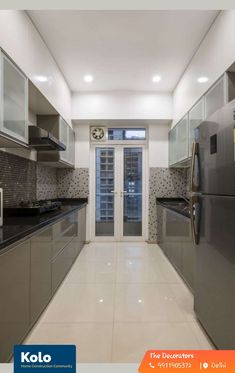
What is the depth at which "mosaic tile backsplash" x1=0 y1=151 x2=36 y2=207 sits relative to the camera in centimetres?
253

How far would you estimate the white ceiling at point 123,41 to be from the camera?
7.93 ft

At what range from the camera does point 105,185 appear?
4.94 m

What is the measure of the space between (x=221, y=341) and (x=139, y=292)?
1.11 metres

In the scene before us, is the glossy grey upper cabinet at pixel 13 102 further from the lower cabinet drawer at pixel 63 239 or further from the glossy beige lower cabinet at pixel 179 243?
the glossy beige lower cabinet at pixel 179 243

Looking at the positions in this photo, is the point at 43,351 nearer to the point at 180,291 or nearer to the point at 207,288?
the point at 207,288

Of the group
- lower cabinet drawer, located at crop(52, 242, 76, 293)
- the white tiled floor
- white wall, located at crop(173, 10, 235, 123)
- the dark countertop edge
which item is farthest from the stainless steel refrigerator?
lower cabinet drawer, located at crop(52, 242, 76, 293)

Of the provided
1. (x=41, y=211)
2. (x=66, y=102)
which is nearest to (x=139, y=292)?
(x=41, y=211)

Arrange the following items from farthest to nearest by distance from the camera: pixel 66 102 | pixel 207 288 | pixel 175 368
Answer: pixel 66 102 < pixel 207 288 < pixel 175 368

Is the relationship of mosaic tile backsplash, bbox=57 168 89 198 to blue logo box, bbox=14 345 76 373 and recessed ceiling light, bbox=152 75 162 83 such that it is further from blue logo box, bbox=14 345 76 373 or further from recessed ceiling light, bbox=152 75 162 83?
blue logo box, bbox=14 345 76 373

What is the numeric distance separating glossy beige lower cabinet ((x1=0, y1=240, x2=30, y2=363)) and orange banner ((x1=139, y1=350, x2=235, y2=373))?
2.70ft

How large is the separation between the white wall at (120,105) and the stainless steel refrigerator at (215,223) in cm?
266

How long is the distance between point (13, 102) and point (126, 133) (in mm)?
3143

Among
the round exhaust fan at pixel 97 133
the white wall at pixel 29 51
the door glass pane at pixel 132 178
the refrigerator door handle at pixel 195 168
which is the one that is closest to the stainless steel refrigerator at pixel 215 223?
the refrigerator door handle at pixel 195 168

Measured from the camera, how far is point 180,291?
2500 mm
